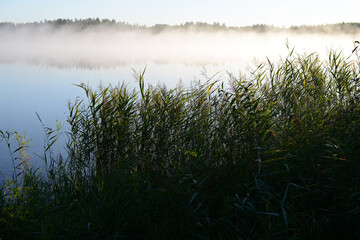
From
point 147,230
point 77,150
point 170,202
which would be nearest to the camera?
point 147,230

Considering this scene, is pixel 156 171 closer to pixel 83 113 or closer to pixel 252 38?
pixel 83 113

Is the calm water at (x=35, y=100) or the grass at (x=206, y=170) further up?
the grass at (x=206, y=170)

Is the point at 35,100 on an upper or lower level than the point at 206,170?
lower

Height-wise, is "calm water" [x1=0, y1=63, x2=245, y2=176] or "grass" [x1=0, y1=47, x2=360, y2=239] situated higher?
"grass" [x1=0, y1=47, x2=360, y2=239]

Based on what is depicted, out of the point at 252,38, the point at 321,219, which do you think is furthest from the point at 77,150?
the point at 252,38

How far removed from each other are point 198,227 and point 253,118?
5.48ft

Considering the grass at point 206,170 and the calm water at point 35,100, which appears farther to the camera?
the calm water at point 35,100

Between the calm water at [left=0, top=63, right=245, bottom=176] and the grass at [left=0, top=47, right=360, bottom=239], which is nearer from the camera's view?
the grass at [left=0, top=47, right=360, bottom=239]

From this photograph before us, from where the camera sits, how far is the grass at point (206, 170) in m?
3.21

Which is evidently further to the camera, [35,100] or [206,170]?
Result: [35,100]

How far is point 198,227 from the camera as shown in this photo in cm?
325

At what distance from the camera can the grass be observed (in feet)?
10.5

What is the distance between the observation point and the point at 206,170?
398cm

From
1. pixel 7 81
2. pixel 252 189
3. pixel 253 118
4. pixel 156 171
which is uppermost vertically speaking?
pixel 253 118
